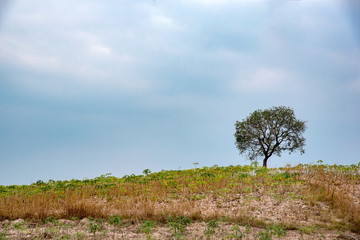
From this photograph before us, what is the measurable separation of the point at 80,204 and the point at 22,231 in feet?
6.63

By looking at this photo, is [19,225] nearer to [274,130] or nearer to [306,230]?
[306,230]

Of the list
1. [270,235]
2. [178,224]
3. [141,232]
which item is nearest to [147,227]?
[141,232]

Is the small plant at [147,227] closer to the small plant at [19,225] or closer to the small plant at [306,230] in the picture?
the small plant at [19,225]

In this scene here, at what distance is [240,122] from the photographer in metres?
36.0

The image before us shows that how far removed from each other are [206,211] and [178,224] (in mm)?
2087

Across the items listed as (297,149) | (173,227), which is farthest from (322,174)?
(297,149)

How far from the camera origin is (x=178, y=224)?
864cm

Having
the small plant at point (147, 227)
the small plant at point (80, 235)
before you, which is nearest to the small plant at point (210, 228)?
the small plant at point (147, 227)

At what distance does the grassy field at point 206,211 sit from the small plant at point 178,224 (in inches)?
1.0

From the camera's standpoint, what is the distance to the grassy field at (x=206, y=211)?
8727 mm

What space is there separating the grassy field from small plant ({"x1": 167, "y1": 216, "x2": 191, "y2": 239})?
0.03 m

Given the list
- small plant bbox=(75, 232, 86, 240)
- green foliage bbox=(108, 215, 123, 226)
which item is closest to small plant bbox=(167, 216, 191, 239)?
green foliage bbox=(108, 215, 123, 226)

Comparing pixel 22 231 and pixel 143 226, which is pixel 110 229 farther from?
pixel 22 231

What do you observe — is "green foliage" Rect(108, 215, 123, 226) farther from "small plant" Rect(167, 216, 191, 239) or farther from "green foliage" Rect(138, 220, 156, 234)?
"small plant" Rect(167, 216, 191, 239)
